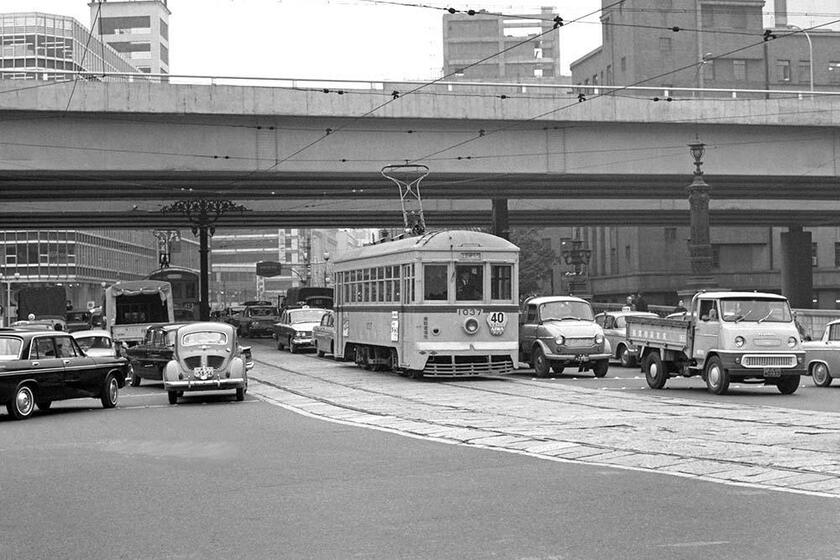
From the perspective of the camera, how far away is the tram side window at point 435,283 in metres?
26.7

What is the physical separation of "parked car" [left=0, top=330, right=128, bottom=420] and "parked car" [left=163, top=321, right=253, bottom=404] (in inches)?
37.8

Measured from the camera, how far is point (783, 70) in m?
93.6

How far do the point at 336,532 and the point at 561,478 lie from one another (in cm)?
312

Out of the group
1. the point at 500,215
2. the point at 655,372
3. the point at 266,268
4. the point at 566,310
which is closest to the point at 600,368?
the point at 566,310

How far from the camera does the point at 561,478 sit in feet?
36.5

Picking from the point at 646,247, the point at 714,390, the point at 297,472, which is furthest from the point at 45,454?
the point at 646,247

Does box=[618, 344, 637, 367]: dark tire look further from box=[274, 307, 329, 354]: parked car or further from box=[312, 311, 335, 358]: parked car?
box=[274, 307, 329, 354]: parked car

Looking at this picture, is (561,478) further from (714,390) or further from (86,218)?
(86,218)

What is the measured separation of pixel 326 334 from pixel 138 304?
9.96 m

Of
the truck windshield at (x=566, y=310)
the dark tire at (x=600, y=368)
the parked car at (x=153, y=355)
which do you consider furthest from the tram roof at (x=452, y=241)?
the parked car at (x=153, y=355)

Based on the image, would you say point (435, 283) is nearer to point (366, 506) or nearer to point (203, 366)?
point (203, 366)

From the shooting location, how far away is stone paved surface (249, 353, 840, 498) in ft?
38.9

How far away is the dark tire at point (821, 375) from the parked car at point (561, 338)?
4502 millimetres

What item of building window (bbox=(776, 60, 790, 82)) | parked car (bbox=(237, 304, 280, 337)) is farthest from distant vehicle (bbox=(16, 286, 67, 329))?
building window (bbox=(776, 60, 790, 82))
